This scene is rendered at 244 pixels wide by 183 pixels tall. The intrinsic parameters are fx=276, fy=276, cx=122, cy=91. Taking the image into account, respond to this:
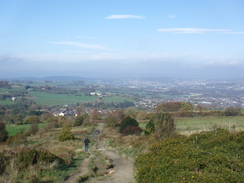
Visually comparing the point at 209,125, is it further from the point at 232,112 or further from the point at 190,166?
the point at 190,166

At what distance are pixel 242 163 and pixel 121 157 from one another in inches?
383

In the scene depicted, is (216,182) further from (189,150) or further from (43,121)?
(43,121)

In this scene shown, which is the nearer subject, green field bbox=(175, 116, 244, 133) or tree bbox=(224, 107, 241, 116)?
green field bbox=(175, 116, 244, 133)

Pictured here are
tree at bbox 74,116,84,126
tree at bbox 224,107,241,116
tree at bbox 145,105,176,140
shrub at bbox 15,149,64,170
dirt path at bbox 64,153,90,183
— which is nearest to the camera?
dirt path at bbox 64,153,90,183

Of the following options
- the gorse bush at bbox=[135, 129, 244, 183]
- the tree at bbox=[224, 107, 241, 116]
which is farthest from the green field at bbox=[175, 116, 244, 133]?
the tree at bbox=[224, 107, 241, 116]

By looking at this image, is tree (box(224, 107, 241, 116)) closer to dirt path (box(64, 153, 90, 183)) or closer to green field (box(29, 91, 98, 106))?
dirt path (box(64, 153, 90, 183))

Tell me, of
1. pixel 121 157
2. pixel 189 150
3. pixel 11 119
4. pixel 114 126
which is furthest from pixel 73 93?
pixel 189 150

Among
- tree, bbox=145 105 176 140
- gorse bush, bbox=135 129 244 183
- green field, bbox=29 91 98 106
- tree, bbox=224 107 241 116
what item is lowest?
green field, bbox=29 91 98 106

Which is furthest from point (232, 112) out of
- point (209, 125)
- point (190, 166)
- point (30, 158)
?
point (190, 166)

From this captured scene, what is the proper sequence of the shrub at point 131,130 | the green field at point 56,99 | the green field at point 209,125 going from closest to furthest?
the green field at point 209,125
the shrub at point 131,130
the green field at point 56,99

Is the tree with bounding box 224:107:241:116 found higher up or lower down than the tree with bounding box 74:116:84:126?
higher up

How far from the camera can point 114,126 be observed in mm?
39156

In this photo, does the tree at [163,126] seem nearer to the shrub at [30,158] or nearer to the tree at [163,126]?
the tree at [163,126]

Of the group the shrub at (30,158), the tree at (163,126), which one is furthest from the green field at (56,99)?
the shrub at (30,158)
